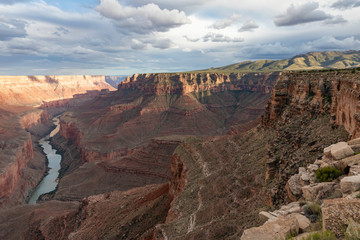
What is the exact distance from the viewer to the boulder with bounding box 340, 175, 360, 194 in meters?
8.56

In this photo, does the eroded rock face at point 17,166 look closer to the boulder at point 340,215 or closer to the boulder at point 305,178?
the boulder at point 305,178

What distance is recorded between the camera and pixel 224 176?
32.5 m

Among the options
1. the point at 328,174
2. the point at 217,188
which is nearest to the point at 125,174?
the point at 217,188

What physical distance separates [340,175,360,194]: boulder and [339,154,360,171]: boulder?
1915 mm

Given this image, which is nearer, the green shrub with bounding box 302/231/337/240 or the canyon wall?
the green shrub with bounding box 302/231/337/240

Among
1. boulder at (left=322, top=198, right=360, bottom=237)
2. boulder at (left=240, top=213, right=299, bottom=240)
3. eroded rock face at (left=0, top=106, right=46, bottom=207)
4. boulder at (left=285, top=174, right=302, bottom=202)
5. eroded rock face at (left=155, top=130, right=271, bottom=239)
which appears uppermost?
boulder at (left=322, top=198, right=360, bottom=237)

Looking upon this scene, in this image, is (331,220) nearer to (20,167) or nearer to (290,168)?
(290,168)

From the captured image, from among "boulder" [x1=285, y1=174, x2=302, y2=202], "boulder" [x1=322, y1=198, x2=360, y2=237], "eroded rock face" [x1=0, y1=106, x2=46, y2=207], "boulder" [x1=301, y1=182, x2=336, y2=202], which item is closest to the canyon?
"eroded rock face" [x1=0, y1=106, x2=46, y2=207]

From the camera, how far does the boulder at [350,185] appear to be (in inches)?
337

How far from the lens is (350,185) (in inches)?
342

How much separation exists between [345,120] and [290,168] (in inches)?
257

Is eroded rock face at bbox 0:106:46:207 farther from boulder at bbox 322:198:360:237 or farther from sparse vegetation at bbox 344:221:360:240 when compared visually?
sparse vegetation at bbox 344:221:360:240

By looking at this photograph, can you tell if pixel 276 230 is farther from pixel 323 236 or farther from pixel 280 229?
pixel 323 236

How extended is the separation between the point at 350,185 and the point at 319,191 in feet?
5.34
